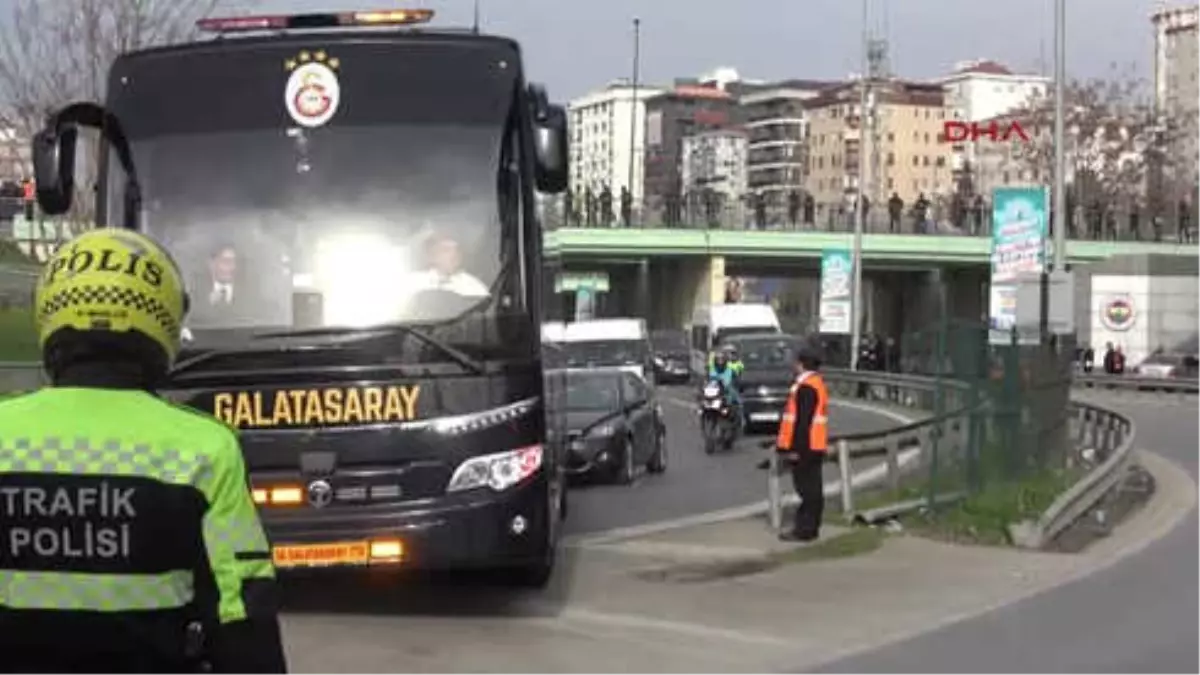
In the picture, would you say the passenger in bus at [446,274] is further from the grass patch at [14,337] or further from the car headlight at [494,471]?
the grass patch at [14,337]

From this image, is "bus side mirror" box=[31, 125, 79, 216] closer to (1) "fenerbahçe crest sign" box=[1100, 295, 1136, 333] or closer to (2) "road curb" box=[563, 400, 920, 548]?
(2) "road curb" box=[563, 400, 920, 548]

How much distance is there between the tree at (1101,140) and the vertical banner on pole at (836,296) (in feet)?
113

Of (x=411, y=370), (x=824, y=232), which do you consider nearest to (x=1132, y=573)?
(x=411, y=370)

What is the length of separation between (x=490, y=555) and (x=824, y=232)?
6875 cm

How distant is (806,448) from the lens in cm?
1461

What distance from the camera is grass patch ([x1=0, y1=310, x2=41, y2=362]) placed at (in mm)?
32188

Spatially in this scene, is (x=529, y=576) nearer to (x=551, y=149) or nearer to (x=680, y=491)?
(x=551, y=149)

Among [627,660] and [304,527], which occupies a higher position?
[304,527]

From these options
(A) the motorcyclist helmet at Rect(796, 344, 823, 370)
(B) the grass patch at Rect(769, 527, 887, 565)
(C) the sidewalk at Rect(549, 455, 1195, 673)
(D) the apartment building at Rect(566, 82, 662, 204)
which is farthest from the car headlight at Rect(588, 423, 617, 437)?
(D) the apartment building at Rect(566, 82, 662, 204)

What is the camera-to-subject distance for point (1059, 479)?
18.7 metres

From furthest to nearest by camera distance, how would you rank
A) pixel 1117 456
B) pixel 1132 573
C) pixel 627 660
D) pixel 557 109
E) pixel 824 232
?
pixel 824 232
pixel 1117 456
pixel 1132 573
pixel 557 109
pixel 627 660

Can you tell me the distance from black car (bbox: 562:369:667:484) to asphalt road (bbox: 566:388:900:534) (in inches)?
9.6

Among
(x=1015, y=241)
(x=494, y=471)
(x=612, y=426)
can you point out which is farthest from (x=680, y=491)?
(x=494, y=471)

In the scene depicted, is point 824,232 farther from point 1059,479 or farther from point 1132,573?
point 1132,573
